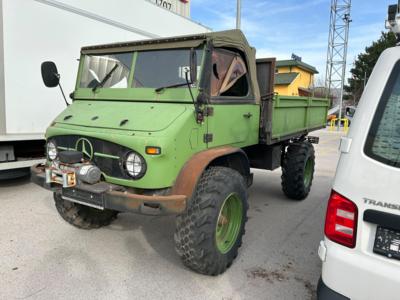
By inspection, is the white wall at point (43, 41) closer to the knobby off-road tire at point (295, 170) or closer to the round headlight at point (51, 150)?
the round headlight at point (51, 150)

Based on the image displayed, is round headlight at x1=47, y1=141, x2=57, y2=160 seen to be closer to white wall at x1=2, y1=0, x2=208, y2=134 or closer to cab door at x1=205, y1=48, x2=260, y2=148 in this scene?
cab door at x1=205, y1=48, x2=260, y2=148

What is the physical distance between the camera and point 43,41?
5.70m

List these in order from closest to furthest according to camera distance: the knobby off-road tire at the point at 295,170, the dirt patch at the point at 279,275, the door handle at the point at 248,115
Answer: the dirt patch at the point at 279,275
the door handle at the point at 248,115
the knobby off-road tire at the point at 295,170

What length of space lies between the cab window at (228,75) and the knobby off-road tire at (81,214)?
6.59 ft

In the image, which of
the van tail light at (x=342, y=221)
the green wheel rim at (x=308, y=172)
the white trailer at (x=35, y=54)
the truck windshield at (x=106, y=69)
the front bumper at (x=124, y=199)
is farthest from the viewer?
the green wheel rim at (x=308, y=172)

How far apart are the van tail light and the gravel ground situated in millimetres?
1285

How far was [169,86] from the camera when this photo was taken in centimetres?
348

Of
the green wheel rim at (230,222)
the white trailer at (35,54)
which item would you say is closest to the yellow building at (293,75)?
the white trailer at (35,54)

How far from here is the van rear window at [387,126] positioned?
72.0 inches

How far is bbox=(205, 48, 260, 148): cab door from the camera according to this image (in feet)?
11.5

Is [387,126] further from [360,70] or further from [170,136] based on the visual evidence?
Answer: [360,70]

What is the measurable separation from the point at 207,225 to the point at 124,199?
2.43 ft

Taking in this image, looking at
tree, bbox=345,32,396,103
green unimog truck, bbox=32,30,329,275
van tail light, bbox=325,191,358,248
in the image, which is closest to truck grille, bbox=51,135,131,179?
green unimog truck, bbox=32,30,329,275

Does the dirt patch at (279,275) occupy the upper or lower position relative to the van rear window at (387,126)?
lower
